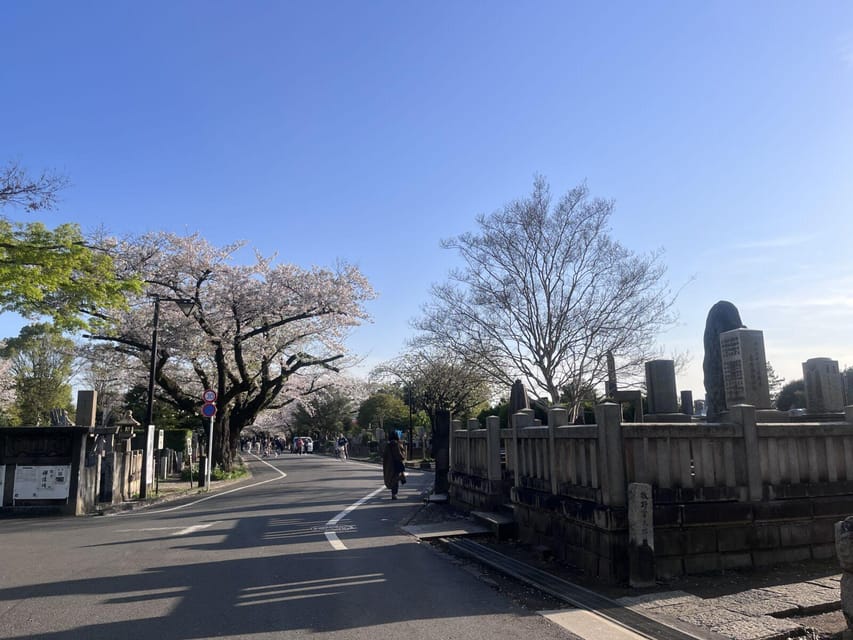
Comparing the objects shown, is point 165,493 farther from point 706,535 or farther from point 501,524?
point 706,535

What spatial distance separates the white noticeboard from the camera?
57.3 ft

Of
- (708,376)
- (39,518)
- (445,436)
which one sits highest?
(708,376)

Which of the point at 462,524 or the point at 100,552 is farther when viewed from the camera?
the point at 462,524

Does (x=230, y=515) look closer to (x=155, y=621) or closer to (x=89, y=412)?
(x=89, y=412)

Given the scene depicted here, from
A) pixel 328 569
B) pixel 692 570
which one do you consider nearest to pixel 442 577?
pixel 328 569

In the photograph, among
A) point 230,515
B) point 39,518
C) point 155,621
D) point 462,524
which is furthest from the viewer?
point 39,518

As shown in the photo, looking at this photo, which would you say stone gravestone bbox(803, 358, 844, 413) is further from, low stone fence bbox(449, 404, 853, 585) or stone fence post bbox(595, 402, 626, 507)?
stone fence post bbox(595, 402, 626, 507)

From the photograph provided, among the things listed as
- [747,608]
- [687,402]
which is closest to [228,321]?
[687,402]

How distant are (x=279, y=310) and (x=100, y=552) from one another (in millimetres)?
20280

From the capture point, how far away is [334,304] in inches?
1214

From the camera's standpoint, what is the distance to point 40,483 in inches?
690

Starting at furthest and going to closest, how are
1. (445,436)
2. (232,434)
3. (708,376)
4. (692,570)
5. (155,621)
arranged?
1. (232,434)
2. (445,436)
3. (708,376)
4. (692,570)
5. (155,621)

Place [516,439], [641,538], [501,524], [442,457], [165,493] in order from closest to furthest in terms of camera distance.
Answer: [641,538]
[501,524]
[516,439]
[442,457]
[165,493]

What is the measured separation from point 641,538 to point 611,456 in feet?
3.17
